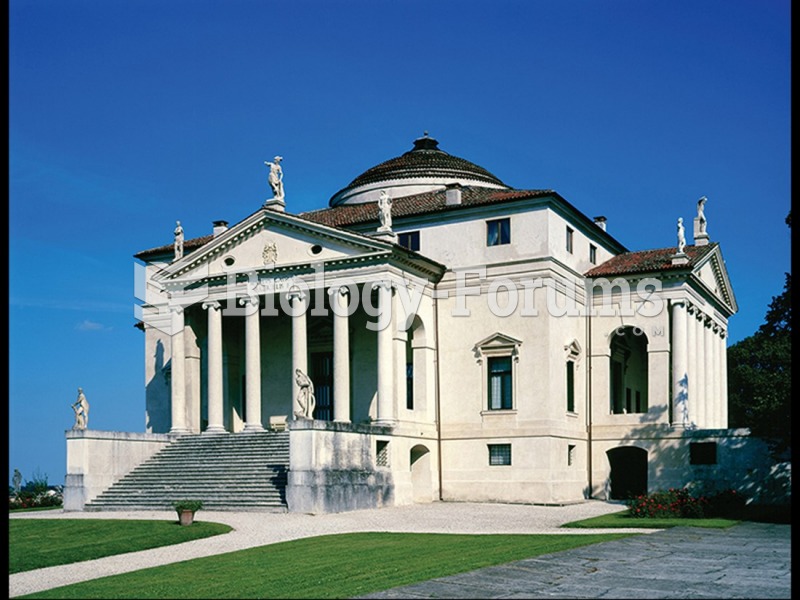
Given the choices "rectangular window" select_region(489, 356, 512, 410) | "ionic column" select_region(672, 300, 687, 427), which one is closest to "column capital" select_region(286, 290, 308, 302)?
"rectangular window" select_region(489, 356, 512, 410)

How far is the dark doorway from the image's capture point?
4359cm

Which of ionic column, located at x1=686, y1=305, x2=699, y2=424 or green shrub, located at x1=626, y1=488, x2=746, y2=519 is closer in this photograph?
green shrub, located at x1=626, y1=488, x2=746, y2=519

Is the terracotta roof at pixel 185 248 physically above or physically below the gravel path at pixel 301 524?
above

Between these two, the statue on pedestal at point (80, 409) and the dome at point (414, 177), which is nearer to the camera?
the statue on pedestal at point (80, 409)

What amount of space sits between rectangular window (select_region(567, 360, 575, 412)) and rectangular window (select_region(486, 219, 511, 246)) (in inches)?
230

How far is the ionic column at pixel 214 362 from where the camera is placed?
40.9 meters

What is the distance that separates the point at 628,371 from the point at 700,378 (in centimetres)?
370

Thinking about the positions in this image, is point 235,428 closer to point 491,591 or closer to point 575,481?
point 575,481

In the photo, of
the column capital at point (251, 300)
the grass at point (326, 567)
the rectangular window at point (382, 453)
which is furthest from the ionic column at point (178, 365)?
the grass at point (326, 567)

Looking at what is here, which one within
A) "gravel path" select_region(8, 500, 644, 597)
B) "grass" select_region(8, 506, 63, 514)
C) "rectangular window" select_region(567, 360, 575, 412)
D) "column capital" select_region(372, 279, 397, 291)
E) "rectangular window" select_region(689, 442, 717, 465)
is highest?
"column capital" select_region(372, 279, 397, 291)

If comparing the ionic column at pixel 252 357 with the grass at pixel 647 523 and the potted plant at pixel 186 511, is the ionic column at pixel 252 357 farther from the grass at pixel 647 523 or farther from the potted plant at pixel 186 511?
the grass at pixel 647 523

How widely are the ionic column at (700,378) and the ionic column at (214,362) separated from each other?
20.0m

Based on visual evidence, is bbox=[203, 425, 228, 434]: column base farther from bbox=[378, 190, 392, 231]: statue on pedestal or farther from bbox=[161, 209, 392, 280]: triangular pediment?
bbox=[378, 190, 392, 231]: statue on pedestal

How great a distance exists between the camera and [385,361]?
3788cm
